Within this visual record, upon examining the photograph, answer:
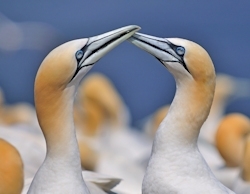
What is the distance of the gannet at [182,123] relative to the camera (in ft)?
16.2

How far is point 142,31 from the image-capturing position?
16984mm

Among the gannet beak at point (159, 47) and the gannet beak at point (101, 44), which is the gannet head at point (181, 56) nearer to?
the gannet beak at point (159, 47)

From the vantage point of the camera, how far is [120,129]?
10.9 meters

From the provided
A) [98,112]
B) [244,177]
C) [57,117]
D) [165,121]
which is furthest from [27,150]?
[98,112]

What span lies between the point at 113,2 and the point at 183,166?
15.2 meters

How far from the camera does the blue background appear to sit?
16953 mm

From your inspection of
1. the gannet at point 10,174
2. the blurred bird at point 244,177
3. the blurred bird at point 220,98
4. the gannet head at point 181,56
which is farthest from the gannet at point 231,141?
the gannet head at point 181,56

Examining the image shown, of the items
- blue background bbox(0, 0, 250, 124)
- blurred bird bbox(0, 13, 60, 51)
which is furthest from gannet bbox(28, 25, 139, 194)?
blurred bird bbox(0, 13, 60, 51)

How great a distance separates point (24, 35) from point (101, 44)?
13736 mm

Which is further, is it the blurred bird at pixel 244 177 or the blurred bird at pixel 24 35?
the blurred bird at pixel 24 35

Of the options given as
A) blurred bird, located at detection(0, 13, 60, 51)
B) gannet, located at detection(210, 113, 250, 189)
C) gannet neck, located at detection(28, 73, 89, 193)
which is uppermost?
gannet neck, located at detection(28, 73, 89, 193)

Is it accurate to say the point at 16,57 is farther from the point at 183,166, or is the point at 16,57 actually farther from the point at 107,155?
the point at 183,166

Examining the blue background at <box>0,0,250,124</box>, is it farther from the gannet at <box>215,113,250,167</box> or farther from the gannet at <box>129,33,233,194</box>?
the gannet at <box>129,33,233,194</box>

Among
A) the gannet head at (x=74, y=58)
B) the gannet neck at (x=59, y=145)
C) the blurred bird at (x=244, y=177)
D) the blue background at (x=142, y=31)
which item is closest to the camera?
the gannet head at (x=74, y=58)
